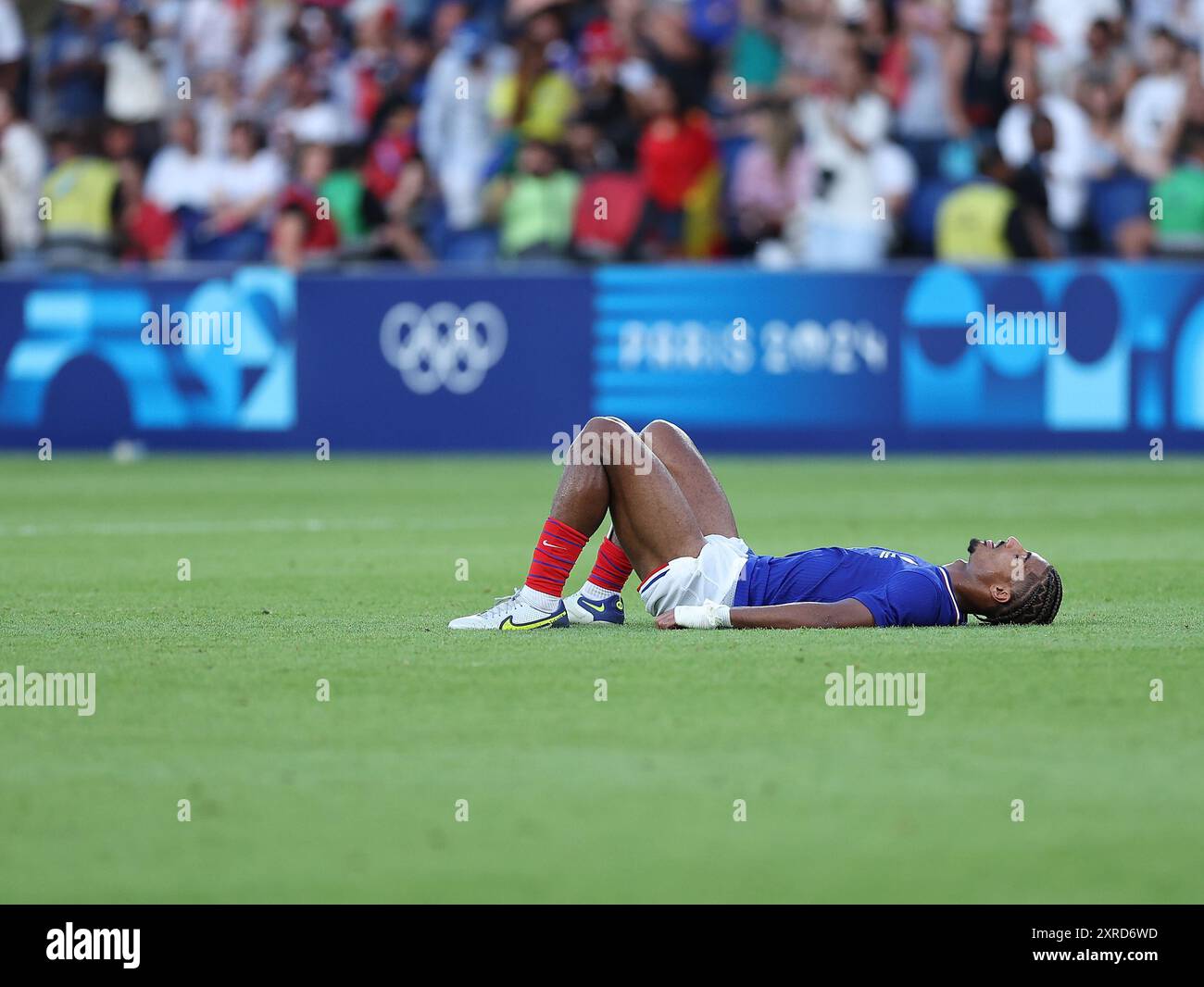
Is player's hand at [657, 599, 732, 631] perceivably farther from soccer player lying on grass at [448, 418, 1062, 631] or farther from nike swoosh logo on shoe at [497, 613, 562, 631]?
nike swoosh logo on shoe at [497, 613, 562, 631]

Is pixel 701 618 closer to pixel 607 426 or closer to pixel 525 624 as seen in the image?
pixel 525 624

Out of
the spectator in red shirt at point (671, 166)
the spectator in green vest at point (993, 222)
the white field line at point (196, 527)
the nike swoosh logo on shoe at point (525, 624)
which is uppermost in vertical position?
the spectator in red shirt at point (671, 166)

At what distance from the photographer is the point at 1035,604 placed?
928cm

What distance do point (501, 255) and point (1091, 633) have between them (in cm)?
1345

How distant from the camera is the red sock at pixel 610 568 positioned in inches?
377

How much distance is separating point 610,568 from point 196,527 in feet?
20.3

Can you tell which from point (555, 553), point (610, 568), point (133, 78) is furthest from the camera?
point (133, 78)

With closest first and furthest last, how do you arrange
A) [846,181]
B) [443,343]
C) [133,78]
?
[443,343] < [846,181] < [133,78]

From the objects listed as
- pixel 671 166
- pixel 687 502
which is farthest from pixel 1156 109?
pixel 687 502

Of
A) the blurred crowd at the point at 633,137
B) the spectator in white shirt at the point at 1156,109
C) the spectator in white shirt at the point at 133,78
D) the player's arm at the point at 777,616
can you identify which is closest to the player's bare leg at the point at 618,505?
the player's arm at the point at 777,616

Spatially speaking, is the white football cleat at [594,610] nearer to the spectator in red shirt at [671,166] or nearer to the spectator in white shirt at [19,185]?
the spectator in red shirt at [671,166]

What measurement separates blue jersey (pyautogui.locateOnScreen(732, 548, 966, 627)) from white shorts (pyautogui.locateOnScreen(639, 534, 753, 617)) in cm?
6

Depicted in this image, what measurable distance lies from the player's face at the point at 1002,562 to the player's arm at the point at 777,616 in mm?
505

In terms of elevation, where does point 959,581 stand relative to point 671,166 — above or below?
below
